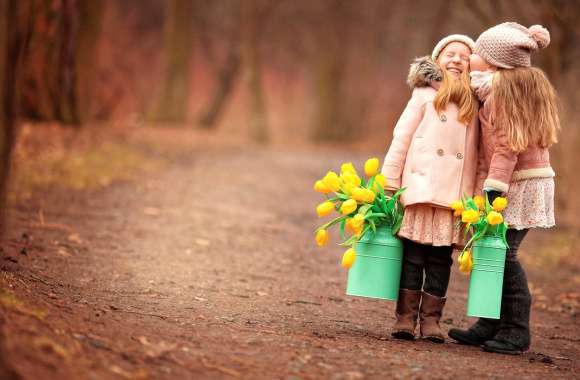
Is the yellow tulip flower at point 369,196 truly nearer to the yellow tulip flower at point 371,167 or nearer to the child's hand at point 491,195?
the yellow tulip flower at point 371,167

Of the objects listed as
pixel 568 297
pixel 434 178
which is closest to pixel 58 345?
pixel 434 178

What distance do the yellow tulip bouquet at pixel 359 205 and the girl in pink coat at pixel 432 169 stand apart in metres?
0.08

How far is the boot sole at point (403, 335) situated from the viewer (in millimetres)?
4859

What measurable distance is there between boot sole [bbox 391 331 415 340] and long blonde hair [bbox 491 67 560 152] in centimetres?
122

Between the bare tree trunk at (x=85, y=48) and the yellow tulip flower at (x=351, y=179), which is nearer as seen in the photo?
the yellow tulip flower at (x=351, y=179)

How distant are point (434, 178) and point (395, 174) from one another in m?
0.24

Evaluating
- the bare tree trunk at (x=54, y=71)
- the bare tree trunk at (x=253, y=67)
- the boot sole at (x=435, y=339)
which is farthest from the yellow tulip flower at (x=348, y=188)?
the bare tree trunk at (x=253, y=67)

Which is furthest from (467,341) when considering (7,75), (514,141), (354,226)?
(7,75)

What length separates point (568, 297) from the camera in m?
7.43

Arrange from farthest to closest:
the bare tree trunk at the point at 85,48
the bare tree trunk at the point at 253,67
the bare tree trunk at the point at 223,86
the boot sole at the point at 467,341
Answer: the bare tree trunk at the point at 223,86, the bare tree trunk at the point at 253,67, the bare tree trunk at the point at 85,48, the boot sole at the point at 467,341

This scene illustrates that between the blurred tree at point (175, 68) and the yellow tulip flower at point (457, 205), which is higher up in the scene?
the blurred tree at point (175, 68)

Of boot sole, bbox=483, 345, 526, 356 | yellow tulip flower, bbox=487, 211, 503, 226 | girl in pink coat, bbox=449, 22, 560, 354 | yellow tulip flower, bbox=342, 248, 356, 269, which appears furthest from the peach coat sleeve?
boot sole, bbox=483, 345, 526, 356

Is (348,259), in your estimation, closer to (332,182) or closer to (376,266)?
(376,266)

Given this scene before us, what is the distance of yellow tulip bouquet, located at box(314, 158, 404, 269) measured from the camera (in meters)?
4.78
